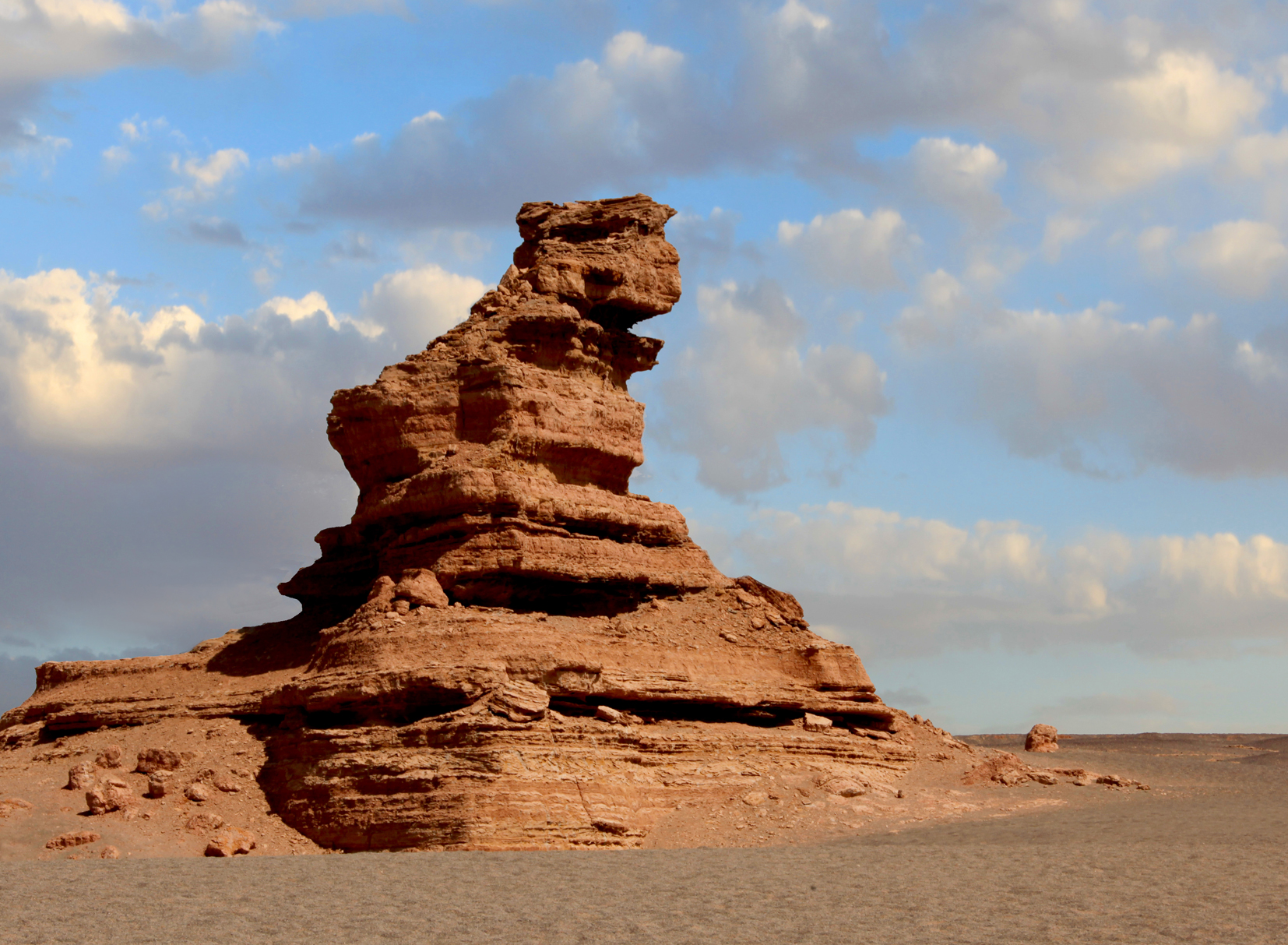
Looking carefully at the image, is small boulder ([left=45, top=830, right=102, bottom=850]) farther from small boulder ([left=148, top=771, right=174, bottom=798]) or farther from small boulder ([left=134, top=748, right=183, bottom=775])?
small boulder ([left=134, top=748, right=183, bottom=775])

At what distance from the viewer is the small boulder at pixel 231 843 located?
848 inches

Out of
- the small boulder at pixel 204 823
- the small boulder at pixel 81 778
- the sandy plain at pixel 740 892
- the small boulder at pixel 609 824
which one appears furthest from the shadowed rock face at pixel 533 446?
the small boulder at pixel 81 778

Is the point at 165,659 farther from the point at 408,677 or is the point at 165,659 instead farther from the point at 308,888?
the point at 308,888

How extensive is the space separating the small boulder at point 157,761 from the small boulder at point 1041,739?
2317 centimetres

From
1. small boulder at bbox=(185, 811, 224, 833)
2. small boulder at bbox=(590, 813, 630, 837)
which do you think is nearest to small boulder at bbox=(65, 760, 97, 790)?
small boulder at bbox=(185, 811, 224, 833)

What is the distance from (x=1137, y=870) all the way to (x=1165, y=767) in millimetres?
14590

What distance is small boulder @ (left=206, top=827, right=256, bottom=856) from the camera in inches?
848

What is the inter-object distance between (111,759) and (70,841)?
2601mm

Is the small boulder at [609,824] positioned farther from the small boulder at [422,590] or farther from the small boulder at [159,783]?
the small boulder at [159,783]

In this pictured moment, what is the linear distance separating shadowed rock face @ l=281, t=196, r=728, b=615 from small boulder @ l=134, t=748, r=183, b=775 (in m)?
5.25

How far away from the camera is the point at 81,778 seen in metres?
23.5

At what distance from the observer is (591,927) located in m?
15.9

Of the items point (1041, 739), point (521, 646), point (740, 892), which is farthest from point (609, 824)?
point (1041, 739)

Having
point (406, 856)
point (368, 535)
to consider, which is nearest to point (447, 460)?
point (368, 535)
